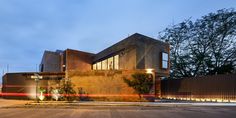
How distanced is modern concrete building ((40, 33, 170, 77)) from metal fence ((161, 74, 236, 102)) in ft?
10.8

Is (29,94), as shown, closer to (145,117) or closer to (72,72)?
(72,72)

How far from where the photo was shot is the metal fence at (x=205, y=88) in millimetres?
37500

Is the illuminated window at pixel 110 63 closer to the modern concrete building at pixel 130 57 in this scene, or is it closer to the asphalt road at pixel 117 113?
the modern concrete building at pixel 130 57

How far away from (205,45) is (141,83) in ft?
71.3

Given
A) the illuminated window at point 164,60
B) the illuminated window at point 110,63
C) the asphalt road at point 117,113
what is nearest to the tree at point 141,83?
the illuminated window at point 164,60

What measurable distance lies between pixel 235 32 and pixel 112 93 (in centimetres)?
2367

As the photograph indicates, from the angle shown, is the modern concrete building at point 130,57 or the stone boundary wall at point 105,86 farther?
the modern concrete building at point 130,57

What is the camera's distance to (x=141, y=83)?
37594mm

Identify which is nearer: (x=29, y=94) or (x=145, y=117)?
(x=145, y=117)

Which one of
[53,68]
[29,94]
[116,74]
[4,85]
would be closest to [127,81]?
[116,74]

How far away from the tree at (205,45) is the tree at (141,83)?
1994cm

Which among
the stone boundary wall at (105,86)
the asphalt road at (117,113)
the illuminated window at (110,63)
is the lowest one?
the asphalt road at (117,113)

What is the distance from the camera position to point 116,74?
38531 millimetres

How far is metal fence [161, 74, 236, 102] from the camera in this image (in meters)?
37.5
